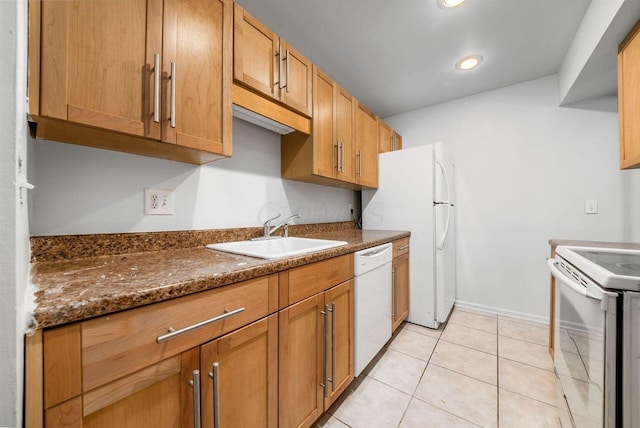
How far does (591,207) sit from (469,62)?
161cm

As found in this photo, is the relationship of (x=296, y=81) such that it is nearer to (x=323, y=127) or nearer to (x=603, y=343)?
(x=323, y=127)

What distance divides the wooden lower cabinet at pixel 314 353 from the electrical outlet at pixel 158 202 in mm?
790

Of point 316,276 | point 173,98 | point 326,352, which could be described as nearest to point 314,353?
point 326,352

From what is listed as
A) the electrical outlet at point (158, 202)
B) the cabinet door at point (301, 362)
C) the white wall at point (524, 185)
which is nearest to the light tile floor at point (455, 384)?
the cabinet door at point (301, 362)

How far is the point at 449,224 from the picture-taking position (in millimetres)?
2324

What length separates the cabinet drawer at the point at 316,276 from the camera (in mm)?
1012

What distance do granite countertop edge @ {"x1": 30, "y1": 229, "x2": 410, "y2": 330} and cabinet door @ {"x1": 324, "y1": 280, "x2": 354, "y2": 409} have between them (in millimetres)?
295

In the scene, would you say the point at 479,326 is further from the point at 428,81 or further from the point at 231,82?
the point at 231,82

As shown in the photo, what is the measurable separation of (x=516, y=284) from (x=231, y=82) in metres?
2.95

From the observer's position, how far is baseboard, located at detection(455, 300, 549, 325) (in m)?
2.26

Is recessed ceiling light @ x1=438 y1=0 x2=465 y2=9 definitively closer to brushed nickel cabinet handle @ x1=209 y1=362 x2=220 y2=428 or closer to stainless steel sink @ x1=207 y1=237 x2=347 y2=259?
stainless steel sink @ x1=207 y1=237 x2=347 y2=259

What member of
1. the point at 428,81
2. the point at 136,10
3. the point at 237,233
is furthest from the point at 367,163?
the point at 136,10

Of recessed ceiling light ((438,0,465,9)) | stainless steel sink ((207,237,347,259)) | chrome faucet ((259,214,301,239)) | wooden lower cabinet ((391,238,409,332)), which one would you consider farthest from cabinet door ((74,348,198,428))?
recessed ceiling light ((438,0,465,9))

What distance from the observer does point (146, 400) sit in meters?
0.62
